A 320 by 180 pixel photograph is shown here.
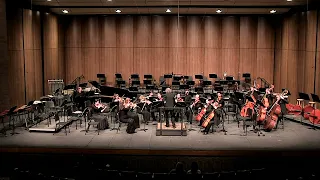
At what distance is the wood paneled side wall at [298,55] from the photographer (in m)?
17.4

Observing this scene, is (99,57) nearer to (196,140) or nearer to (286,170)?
(196,140)

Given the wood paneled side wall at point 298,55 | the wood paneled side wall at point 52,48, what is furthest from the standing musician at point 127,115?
the wood paneled side wall at point 298,55

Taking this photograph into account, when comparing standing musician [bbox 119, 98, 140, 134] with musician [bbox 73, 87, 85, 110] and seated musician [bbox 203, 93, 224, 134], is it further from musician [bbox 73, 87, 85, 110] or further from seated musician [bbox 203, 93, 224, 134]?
musician [bbox 73, 87, 85, 110]

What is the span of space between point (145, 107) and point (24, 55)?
563 cm

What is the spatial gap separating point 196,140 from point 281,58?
9793 millimetres

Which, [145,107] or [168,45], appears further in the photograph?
[168,45]

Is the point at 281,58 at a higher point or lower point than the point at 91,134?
higher

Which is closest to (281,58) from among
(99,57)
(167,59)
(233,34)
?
(233,34)

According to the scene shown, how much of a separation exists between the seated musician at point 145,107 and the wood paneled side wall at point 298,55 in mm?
6640

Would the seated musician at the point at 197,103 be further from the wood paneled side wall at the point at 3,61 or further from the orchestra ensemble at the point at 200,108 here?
the wood paneled side wall at the point at 3,61

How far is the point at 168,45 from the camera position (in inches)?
883

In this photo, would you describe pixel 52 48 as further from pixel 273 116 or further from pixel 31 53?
pixel 273 116

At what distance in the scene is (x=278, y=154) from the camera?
1189 centimetres

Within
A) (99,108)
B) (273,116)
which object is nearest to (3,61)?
(99,108)
